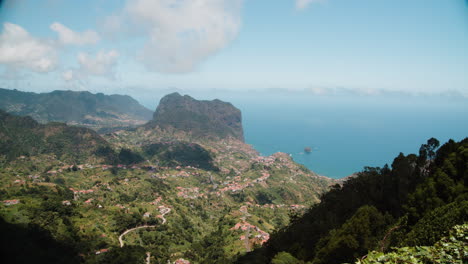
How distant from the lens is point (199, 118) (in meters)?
152

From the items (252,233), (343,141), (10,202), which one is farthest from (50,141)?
(343,141)

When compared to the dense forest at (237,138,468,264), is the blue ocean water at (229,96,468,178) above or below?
below

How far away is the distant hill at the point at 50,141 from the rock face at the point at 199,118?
2244 inches

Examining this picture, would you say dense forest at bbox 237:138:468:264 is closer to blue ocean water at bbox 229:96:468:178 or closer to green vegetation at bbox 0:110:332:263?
green vegetation at bbox 0:110:332:263

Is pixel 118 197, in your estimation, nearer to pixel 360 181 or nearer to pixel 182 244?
pixel 182 244

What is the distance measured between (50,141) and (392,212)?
324 ft

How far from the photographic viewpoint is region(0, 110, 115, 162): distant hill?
7350 centimetres

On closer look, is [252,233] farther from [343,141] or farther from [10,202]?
[343,141]

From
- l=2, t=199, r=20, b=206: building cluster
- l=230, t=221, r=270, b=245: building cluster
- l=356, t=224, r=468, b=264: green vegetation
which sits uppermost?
l=356, t=224, r=468, b=264: green vegetation

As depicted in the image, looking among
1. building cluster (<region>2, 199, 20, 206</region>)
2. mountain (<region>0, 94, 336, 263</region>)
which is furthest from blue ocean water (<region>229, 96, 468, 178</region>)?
building cluster (<region>2, 199, 20, 206</region>)

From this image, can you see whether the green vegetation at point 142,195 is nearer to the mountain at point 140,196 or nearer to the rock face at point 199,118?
the mountain at point 140,196

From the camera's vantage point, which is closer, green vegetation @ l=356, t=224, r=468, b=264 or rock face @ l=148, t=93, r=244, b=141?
green vegetation @ l=356, t=224, r=468, b=264

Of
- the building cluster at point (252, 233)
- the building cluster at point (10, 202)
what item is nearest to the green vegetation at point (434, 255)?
the building cluster at point (252, 233)

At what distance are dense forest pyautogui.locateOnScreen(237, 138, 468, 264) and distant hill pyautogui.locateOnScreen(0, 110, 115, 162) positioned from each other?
7689 centimetres
